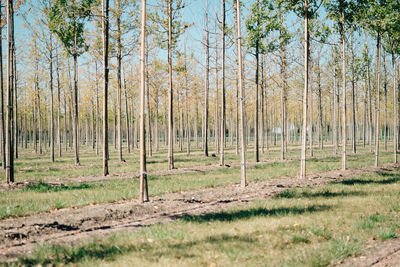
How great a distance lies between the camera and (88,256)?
4.41 metres

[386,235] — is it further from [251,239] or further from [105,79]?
[105,79]

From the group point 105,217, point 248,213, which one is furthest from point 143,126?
point 248,213

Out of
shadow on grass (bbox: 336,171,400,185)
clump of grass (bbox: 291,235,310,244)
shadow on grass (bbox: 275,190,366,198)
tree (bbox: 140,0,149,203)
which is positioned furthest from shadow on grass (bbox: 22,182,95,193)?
shadow on grass (bbox: 336,171,400,185)

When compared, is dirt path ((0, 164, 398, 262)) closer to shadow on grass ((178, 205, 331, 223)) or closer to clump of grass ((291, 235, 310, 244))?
shadow on grass ((178, 205, 331, 223))

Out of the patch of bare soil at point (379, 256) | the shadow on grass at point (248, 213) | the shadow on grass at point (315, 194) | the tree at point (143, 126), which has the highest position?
the tree at point (143, 126)

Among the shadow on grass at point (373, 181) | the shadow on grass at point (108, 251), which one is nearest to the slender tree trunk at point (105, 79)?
the shadow on grass at point (108, 251)

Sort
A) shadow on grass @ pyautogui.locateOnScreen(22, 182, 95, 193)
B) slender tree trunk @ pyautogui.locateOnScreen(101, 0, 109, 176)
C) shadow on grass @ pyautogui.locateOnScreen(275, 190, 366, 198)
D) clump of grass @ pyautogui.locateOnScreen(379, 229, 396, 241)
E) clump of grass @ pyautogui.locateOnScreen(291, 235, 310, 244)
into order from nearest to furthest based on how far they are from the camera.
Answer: clump of grass @ pyautogui.locateOnScreen(291, 235, 310, 244) < clump of grass @ pyautogui.locateOnScreen(379, 229, 396, 241) < shadow on grass @ pyautogui.locateOnScreen(275, 190, 366, 198) < shadow on grass @ pyautogui.locateOnScreen(22, 182, 95, 193) < slender tree trunk @ pyautogui.locateOnScreen(101, 0, 109, 176)

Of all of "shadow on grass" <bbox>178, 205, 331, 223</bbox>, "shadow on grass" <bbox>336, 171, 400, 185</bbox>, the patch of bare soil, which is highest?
"shadow on grass" <bbox>178, 205, 331, 223</bbox>

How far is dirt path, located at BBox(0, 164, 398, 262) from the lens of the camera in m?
5.36

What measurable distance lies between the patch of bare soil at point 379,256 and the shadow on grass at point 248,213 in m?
1.90

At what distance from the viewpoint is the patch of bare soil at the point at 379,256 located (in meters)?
4.32

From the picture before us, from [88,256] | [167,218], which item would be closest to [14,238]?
[88,256]

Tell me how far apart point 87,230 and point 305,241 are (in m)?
3.95

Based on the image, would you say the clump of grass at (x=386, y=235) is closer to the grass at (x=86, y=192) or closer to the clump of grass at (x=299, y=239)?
the clump of grass at (x=299, y=239)
